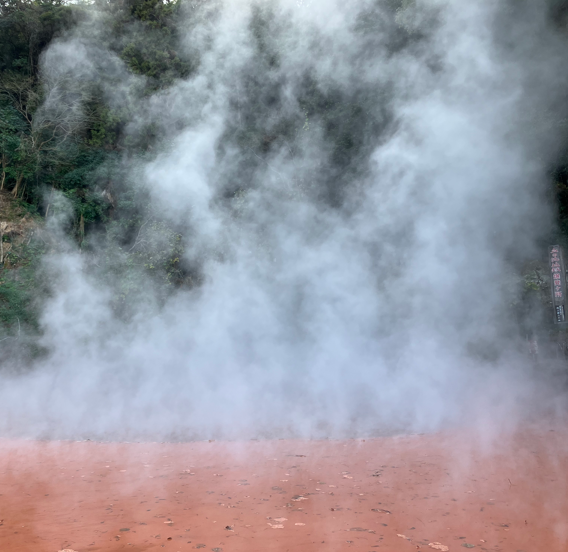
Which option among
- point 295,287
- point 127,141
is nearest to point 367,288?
point 295,287

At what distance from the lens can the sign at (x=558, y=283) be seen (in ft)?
20.2

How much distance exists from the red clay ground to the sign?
1.95m

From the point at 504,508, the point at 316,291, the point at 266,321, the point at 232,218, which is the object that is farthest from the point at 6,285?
the point at 504,508

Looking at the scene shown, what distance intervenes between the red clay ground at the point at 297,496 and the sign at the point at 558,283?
195 cm

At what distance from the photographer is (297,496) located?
3217 millimetres

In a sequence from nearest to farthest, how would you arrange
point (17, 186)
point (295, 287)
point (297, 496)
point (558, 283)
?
point (297, 496), point (558, 283), point (295, 287), point (17, 186)

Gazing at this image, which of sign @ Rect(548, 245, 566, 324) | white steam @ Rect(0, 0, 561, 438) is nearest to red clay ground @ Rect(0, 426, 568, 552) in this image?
white steam @ Rect(0, 0, 561, 438)

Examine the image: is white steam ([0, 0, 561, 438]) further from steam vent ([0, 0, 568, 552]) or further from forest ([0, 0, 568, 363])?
forest ([0, 0, 568, 363])

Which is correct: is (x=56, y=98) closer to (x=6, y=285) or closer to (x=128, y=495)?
(x=6, y=285)

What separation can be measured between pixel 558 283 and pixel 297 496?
4.84 metres

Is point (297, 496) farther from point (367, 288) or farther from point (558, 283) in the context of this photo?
point (558, 283)

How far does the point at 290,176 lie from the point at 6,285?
5728 millimetres

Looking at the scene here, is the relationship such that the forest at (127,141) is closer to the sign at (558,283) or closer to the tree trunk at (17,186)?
the tree trunk at (17,186)

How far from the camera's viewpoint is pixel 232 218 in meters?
8.16
